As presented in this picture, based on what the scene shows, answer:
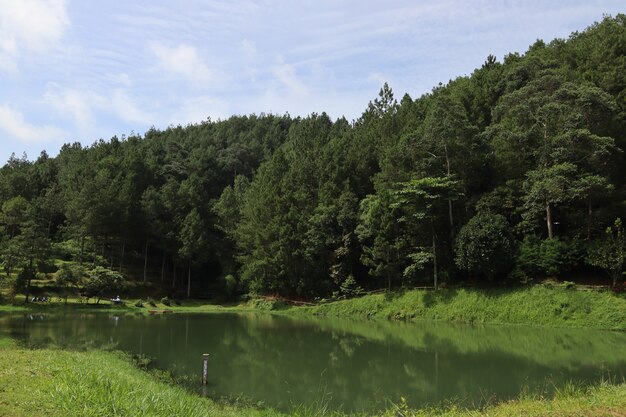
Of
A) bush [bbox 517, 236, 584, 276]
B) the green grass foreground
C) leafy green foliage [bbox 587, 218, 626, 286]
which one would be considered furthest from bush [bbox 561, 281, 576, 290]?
the green grass foreground

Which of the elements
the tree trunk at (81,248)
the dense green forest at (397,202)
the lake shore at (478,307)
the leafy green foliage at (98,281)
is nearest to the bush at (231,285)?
the dense green forest at (397,202)

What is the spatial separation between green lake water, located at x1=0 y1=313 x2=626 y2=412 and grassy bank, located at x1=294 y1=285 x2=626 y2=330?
7.71ft

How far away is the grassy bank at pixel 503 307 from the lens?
28.1m

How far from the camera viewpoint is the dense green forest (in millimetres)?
33875

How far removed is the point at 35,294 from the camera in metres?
45.0

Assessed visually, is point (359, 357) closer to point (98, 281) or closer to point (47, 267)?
point (98, 281)

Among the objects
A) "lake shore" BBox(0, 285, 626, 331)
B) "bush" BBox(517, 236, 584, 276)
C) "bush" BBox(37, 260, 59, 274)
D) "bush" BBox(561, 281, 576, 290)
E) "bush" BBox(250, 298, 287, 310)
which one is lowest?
"bush" BBox(250, 298, 287, 310)

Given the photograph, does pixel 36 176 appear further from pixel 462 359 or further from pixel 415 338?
pixel 462 359

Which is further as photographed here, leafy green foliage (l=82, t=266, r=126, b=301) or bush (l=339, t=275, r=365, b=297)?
leafy green foliage (l=82, t=266, r=126, b=301)

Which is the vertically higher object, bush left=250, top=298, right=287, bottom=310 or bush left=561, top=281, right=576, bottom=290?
bush left=561, top=281, right=576, bottom=290

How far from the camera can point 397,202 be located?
40562 mm

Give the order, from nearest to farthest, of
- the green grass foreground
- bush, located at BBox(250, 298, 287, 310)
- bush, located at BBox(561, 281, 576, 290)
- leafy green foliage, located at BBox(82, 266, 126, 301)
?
the green grass foreground → bush, located at BBox(561, 281, 576, 290) → leafy green foliage, located at BBox(82, 266, 126, 301) → bush, located at BBox(250, 298, 287, 310)

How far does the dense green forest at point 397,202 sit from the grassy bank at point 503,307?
1963mm

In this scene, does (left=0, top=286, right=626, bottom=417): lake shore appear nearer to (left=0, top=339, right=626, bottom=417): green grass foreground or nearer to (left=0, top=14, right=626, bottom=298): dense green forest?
(left=0, top=339, right=626, bottom=417): green grass foreground
